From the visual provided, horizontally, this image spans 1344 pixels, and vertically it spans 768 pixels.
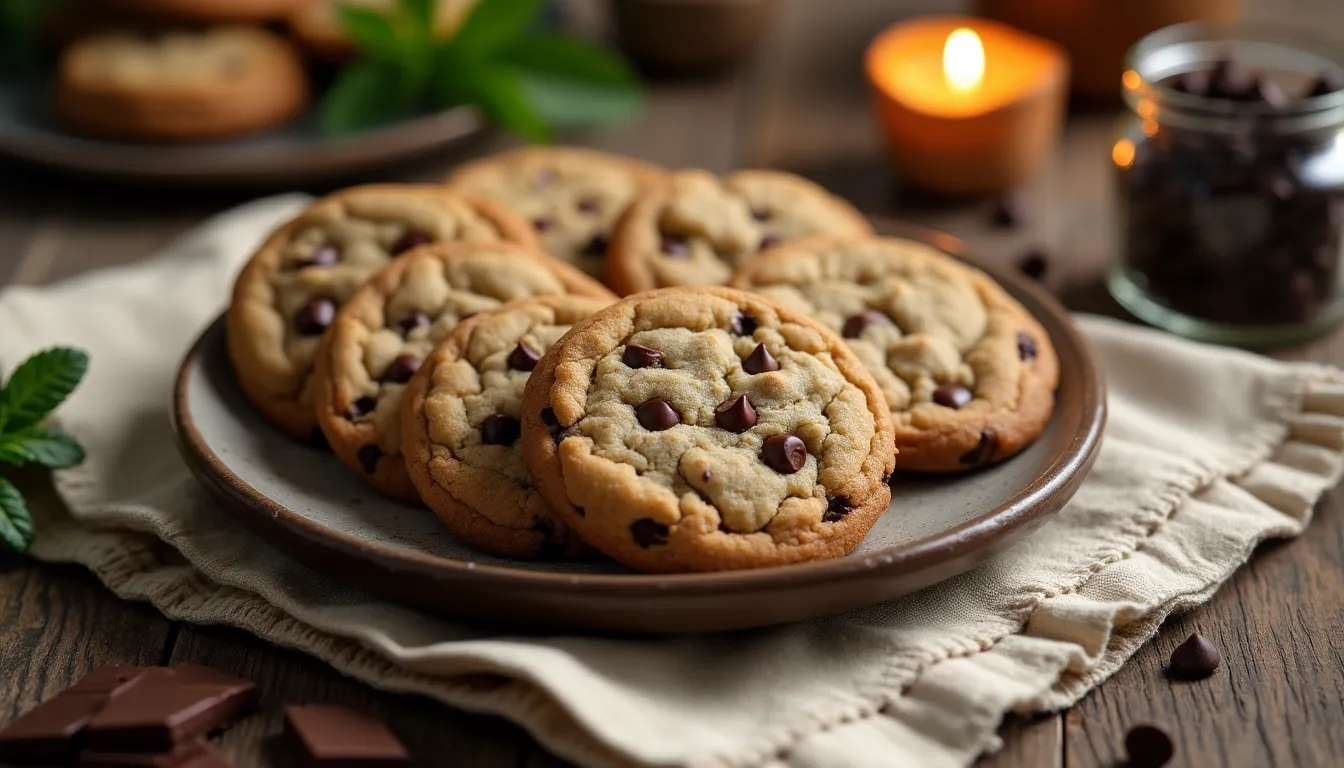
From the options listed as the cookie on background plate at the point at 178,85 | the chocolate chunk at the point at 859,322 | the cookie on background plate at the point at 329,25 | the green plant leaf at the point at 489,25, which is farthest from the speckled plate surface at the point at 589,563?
the cookie on background plate at the point at 329,25

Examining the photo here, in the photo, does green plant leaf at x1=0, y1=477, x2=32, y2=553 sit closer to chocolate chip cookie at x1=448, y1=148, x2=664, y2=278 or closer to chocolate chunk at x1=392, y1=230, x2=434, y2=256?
chocolate chunk at x1=392, y1=230, x2=434, y2=256

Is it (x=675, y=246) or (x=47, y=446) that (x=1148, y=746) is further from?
(x=47, y=446)

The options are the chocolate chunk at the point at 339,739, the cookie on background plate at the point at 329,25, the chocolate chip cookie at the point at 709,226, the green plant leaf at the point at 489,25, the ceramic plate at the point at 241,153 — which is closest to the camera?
the chocolate chunk at the point at 339,739

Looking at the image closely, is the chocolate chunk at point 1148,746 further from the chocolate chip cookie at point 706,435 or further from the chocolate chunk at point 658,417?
the chocolate chunk at point 658,417

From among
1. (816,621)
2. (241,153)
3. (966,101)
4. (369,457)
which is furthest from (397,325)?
(966,101)

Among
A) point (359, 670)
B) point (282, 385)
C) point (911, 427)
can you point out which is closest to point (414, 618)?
point (359, 670)

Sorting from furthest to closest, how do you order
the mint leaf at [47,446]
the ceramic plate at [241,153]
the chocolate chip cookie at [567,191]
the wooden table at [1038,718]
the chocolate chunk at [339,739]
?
the ceramic plate at [241,153], the chocolate chip cookie at [567,191], the mint leaf at [47,446], the wooden table at [1038,718], the chocolate chunk at [339,739]

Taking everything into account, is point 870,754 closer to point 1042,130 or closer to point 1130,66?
point 1130,66
